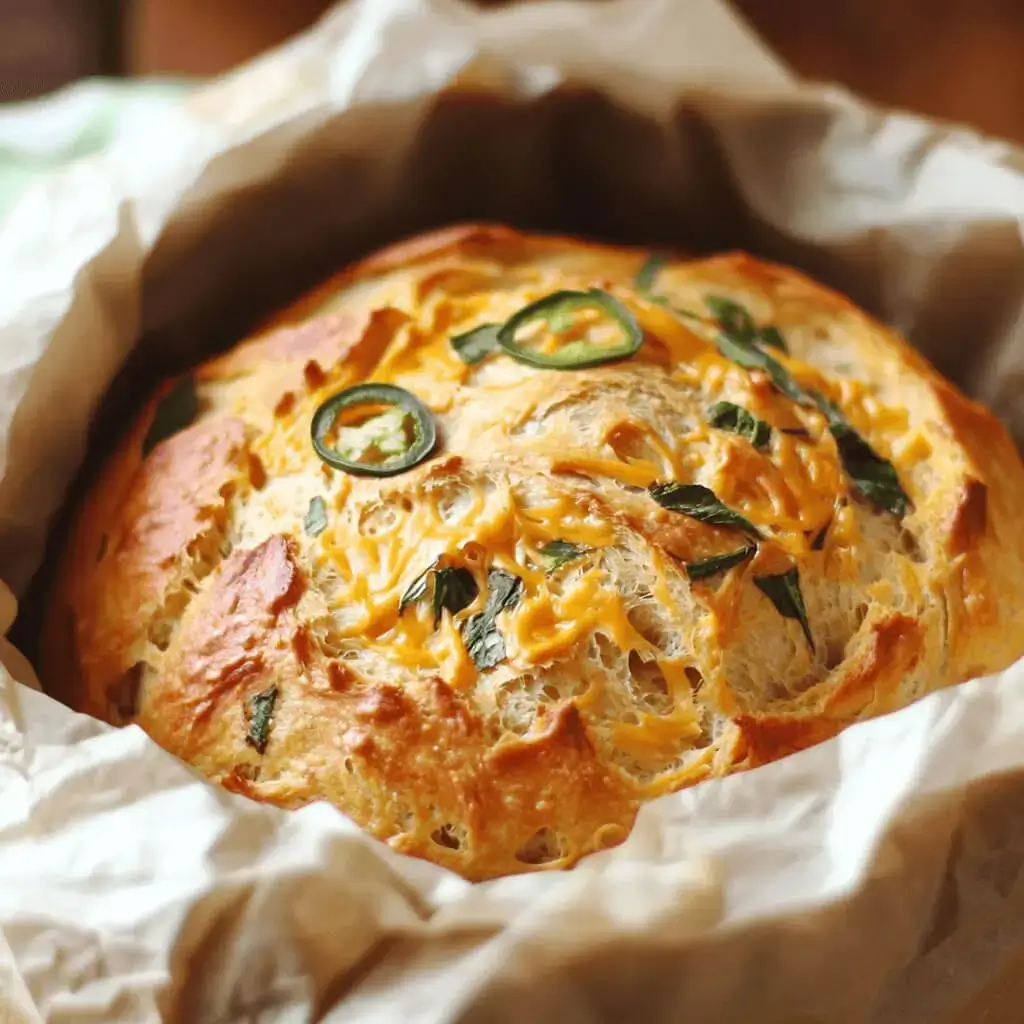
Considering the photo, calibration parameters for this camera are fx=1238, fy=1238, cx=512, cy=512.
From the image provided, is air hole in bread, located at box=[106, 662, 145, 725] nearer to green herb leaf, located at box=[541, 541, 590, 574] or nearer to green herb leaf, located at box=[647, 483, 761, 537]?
green herb leaf, located at box=[541, 541, 590, 574]

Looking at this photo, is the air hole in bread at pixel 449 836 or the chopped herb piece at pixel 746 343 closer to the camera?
the air hole in bread at pixel 449 836

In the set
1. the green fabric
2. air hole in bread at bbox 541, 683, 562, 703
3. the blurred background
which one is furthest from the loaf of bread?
the blurred background

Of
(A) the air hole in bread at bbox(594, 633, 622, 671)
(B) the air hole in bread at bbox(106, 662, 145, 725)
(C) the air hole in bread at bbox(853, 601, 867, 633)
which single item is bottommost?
(B) the air hole in bread at bbox(106, 662, 145, 725)

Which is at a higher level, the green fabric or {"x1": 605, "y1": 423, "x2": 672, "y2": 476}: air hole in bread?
the green fabric

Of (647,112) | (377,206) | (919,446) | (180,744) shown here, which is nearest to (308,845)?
(180,744)

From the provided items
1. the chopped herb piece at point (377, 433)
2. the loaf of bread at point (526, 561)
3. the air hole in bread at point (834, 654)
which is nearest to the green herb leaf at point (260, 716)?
the loaf of bread at point (526, 561)

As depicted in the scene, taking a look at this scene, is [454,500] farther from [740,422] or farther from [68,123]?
[68,123]

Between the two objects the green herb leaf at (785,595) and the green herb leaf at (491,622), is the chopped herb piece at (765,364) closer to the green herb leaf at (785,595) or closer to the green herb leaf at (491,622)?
the green herb leaf at (785,595)

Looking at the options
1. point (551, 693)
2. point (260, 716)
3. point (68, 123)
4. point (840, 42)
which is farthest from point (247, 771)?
point (840, 42)
